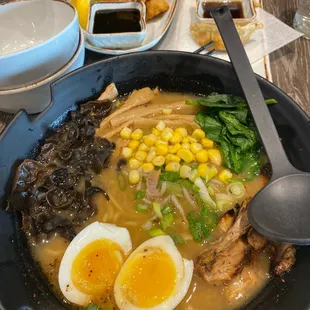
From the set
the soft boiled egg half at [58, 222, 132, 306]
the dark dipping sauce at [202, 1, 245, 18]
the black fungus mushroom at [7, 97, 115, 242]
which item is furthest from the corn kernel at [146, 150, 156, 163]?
the dark dipping sauce at [202, 1, 245, 18]

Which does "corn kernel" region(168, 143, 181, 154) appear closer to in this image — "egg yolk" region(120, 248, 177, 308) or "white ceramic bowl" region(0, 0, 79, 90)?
"egg yolk" region(120, 248, 177, 308)

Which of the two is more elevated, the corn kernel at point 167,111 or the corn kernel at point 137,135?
the corn kernel at point 167,111

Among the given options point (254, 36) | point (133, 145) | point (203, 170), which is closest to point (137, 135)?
point (133, 145)

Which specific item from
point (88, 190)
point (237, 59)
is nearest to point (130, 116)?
point (88, 190)

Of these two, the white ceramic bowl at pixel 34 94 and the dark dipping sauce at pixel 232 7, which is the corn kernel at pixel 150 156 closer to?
the white ceramic bowl at pixel 34 94

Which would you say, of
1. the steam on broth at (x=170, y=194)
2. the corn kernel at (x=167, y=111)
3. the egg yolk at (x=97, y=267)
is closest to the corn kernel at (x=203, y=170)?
the steam on broth at (x=170, y=194)

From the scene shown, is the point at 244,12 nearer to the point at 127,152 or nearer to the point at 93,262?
the point at 127,152
